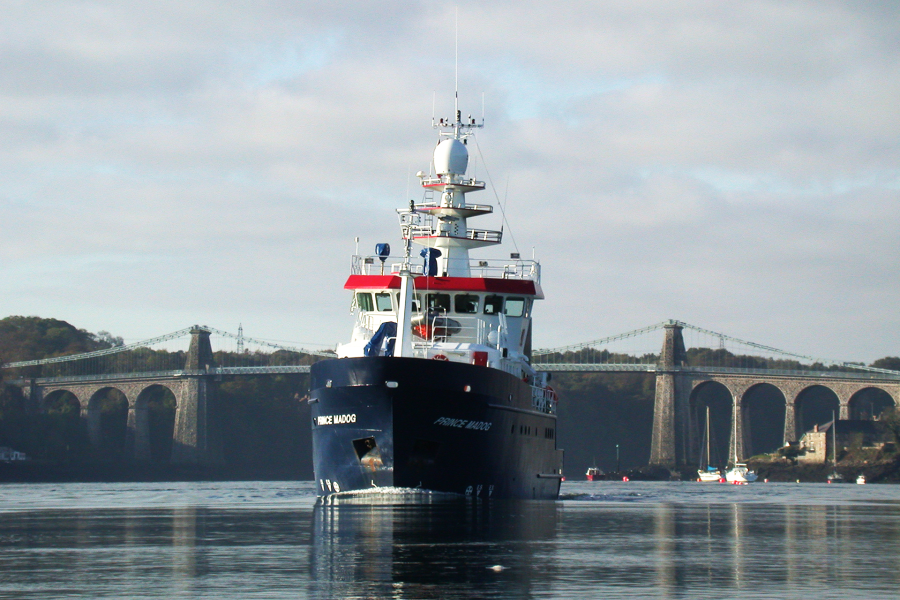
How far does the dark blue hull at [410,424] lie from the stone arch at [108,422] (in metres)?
124

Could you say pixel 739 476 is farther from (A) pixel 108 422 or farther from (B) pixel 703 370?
(A) pixel 108 422

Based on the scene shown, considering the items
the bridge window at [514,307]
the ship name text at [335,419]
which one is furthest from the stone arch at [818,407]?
the ship name text at [335,419]

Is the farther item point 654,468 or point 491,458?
point 654,468

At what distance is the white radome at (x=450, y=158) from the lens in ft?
157

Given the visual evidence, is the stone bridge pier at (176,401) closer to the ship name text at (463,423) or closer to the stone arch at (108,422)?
the stone arch at (108,422)

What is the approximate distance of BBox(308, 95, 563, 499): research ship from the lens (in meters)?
33.5

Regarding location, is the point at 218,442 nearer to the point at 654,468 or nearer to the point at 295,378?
the point at 295,378

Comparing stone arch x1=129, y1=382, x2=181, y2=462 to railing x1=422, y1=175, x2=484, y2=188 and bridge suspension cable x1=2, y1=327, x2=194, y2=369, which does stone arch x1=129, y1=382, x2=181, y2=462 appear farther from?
railing x1=422, y1=175, x2=484, y2=188

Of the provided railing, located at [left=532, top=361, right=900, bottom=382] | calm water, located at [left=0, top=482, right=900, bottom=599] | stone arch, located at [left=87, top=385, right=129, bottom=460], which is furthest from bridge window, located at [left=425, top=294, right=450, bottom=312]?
stone arch, located at [left=87, top=385, right=129, bottom=460]

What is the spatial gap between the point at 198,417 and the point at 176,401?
372 inches

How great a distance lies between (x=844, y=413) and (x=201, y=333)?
274 ft

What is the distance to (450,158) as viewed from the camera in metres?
47.7

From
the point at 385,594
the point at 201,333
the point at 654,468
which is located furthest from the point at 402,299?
the point at 201,333

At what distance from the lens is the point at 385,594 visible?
14078 millimetres
